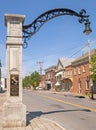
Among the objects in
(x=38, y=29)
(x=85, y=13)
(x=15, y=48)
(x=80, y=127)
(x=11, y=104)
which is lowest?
(x=80, y=127)

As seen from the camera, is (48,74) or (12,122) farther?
(48,74)

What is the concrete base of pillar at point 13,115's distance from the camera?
42.6ft

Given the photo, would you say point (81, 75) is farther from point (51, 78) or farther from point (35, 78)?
point (35, 78)

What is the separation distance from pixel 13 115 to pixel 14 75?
1850mm

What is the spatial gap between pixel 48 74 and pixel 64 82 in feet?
99.2

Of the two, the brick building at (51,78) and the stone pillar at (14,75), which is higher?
the brick building at (51,78)

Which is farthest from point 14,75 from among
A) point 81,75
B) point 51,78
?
point 51,78

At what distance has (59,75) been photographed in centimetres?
8325

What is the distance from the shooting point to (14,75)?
1370 cm

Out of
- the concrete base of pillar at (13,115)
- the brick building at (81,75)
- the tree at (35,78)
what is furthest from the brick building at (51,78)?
the concrete base of pillar at (13,115)

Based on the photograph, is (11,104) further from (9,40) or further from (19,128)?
(9,40)

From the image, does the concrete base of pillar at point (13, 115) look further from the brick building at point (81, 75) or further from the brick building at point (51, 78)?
the brick building at point (51, 78)

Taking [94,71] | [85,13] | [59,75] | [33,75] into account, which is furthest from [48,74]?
[85,13]

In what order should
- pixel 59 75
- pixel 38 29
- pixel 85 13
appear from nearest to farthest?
1. pixel 38 29
2. pixel 85 13
3. pixel 59 75
